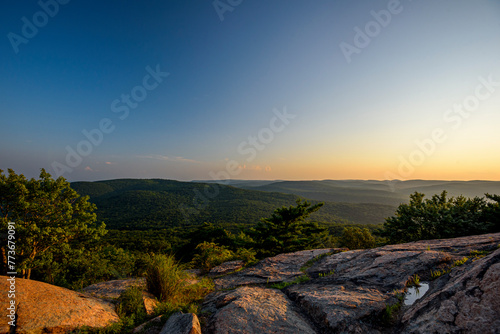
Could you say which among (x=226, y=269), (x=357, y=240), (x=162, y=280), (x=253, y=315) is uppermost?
(x=253, y=315)

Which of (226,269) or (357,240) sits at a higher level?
(226,269)

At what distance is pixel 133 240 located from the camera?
47.0 meters

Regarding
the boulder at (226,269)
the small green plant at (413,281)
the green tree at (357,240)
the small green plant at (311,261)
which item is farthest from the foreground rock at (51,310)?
the green tree at (357,240)

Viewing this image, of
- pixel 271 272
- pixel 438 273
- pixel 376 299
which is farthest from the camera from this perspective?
pixel 271 272

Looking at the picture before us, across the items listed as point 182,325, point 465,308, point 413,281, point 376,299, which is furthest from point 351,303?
point 182,325

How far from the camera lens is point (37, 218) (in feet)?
30.3

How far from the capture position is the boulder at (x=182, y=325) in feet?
9.61

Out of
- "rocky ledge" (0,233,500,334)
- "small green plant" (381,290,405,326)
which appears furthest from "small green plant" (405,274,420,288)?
"small green plant" (381,290,405,326)

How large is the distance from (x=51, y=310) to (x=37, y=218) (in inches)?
360

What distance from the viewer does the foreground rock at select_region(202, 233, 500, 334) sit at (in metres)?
2.43

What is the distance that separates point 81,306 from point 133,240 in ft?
176

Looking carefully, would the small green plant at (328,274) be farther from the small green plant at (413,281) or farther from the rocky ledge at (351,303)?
the small green plant at (413,281)

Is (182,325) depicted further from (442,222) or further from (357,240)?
(357,240)

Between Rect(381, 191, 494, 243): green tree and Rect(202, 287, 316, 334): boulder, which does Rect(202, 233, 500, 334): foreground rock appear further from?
Rect(381, 191, 494, 243): green tree
